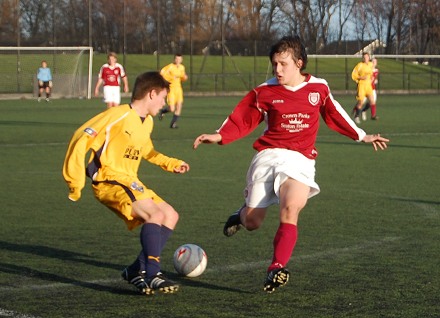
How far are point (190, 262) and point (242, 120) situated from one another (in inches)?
42.9

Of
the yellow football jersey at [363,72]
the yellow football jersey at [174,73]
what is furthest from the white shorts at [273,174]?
the yellow football jersey at [363,72]

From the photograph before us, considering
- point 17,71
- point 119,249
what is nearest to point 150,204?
point 119,249

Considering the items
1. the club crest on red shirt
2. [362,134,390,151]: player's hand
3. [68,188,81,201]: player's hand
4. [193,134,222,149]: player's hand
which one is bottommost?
[68,188,81,201]: player's hand

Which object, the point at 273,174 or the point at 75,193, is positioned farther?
the point at 273,174

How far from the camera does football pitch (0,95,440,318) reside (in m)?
6.06

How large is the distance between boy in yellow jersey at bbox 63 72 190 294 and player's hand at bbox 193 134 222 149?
0.36 m

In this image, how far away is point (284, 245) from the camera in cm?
645

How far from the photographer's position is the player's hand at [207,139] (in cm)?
688

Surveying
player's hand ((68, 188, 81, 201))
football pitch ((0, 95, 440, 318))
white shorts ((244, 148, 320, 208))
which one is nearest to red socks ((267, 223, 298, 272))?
football pitch ((0, 95, 440, 318))

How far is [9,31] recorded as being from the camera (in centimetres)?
6569

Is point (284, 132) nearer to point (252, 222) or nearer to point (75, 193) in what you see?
point (252, 222)

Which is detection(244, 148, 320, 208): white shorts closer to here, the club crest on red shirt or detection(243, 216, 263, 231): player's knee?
detection(243, 216, 263, 231): player's knee

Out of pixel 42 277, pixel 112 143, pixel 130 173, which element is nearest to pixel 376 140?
pixel 130 173

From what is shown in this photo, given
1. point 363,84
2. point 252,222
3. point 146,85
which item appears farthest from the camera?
point 363,84
